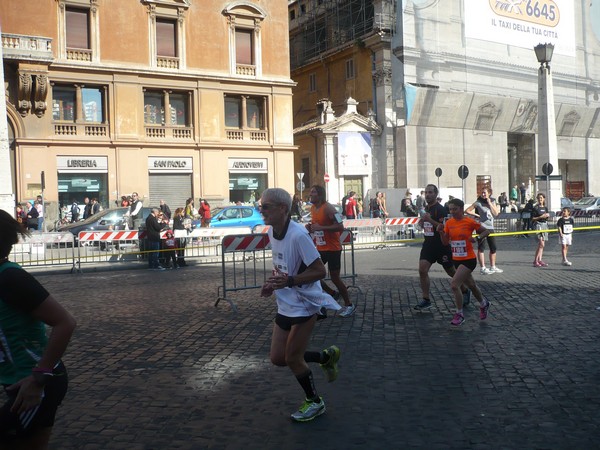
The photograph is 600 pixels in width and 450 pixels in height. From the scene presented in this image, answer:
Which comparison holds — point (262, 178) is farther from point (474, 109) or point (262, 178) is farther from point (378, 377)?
point (378, 377)

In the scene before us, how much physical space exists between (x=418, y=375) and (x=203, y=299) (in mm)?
6421

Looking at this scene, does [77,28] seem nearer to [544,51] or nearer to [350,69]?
[350,69]

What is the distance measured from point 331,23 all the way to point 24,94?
25.3 m

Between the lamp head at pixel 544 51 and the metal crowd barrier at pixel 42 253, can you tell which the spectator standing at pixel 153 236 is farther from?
the lamp head at pixel 544 51

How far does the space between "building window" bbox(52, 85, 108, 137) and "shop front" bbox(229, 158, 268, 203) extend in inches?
278

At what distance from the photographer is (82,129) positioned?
32.3m

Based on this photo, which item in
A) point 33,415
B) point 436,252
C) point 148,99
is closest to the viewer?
point 33,415

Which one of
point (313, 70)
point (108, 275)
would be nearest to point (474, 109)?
point (313, 70)

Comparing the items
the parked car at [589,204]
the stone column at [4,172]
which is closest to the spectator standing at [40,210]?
the stone column at [4,172]

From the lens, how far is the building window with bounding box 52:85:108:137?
3191 centimetres

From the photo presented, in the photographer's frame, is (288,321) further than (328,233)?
No

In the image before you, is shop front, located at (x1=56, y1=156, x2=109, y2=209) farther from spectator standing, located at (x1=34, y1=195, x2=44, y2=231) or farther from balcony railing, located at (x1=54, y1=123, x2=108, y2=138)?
spectator standing, located at (x1=34, y1=195, x2=44, y2=231)

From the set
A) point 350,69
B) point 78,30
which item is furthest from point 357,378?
point 350,69

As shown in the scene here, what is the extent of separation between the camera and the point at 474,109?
44.6m
